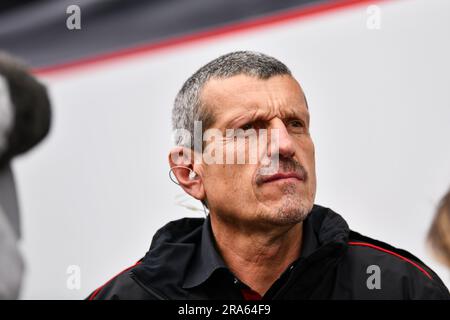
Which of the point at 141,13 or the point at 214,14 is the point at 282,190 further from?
the point at 141,13

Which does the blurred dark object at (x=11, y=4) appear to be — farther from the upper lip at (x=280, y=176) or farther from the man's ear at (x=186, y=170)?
the upper lip at (x=280, y=176)

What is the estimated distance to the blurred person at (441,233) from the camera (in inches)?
43.9

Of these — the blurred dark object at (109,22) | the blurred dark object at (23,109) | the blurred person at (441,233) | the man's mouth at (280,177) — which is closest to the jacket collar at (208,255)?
the man's mouth at (280,177)

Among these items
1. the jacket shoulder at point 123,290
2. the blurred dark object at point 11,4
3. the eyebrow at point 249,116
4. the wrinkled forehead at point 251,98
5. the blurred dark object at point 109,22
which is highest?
the blurred dark object at point 11,4

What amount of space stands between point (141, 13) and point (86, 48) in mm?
223

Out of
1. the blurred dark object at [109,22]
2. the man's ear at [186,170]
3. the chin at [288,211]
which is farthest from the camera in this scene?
the blurred dark object at [109,22]

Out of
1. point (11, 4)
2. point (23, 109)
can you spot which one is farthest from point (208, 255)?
point (11, 4)

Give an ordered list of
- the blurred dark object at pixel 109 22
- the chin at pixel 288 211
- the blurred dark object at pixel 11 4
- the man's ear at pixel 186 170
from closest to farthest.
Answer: the chin at pixel 288 211 < the man's ear at pixel 186 170 < the blurred dark object at pixel 109 22 < the blurred dark object at pixel 11 4

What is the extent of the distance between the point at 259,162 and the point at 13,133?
85cm

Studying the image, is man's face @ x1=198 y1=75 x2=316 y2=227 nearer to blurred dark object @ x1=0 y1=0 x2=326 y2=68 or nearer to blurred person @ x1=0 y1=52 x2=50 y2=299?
blurred dark object @ x1=0 y1=0 x2=326 y2=68

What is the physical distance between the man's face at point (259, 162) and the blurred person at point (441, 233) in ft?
1.00

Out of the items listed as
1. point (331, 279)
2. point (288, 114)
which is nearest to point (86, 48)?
point (288, 114)

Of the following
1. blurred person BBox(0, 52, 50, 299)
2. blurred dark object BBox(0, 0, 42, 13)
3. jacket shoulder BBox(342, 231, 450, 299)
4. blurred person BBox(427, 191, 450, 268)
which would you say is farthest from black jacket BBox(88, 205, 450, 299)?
blurred dark object BBox(0, 0, 42, 13)

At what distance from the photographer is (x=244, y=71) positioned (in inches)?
39.9
